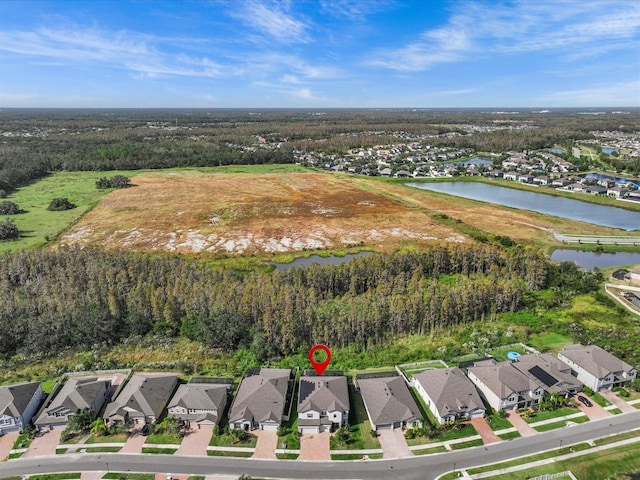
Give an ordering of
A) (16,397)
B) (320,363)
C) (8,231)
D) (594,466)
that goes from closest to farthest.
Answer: (594,466)
(16,397)
(320,363)
(8,231)

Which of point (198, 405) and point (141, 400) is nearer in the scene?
point (198, 405)

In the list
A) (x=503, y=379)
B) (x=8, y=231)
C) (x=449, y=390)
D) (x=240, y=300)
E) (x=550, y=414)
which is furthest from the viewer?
(x=8, y=231)

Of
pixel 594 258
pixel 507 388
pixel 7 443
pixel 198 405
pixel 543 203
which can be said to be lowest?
pixel 7 443

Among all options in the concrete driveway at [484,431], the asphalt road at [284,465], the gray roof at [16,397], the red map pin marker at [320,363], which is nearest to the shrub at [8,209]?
the gray roof at [16,397]

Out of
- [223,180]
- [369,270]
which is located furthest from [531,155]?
[369,270]

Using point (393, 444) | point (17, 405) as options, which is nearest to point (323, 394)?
point (393, 444)

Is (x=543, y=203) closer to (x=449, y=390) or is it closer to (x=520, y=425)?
(x=520, y=425)
